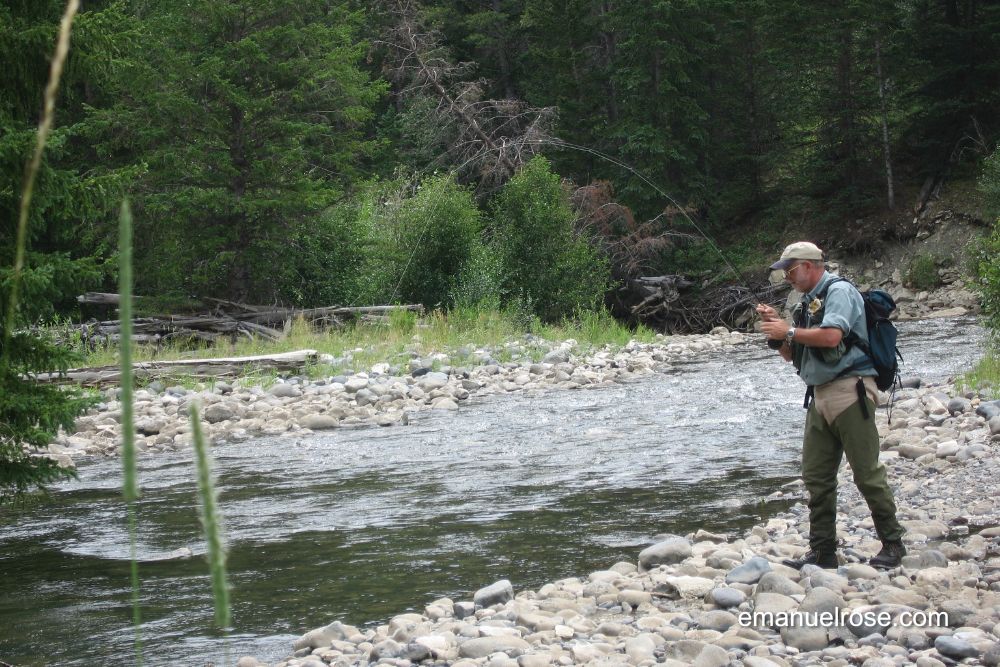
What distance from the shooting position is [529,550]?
6000 mm

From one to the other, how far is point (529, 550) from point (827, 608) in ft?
7.15

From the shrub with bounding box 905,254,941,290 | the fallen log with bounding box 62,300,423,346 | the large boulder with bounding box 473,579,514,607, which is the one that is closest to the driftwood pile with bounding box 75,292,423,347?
the fallen log with bounding box 62,300,423,346

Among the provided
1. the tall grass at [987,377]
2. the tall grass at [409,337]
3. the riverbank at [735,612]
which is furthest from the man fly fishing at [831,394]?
the tall grass at [409,337]

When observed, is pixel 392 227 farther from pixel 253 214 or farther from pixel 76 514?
pixel 76 514

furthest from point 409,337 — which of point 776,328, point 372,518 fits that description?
point 776,328

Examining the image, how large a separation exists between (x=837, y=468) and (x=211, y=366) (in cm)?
1101

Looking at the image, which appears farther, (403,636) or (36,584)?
(36,584)

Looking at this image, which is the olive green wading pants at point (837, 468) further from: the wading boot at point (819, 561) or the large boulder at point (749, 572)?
the large boulder at point (749, 572)

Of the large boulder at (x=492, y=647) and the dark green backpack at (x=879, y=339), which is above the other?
the dark green backpack at (x=879, y=339)

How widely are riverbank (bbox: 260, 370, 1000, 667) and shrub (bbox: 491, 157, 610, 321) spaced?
57.5 feet

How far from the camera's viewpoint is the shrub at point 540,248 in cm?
2338

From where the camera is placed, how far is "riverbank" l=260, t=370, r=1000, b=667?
3871mm

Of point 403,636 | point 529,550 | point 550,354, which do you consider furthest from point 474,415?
point 403,636

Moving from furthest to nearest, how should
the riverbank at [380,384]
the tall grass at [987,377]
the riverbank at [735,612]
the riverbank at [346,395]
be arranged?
the riverbank at [380,384] → the riverbank at [346,395] → the tall grass at [987,377] → the riverbank at [735,612]
